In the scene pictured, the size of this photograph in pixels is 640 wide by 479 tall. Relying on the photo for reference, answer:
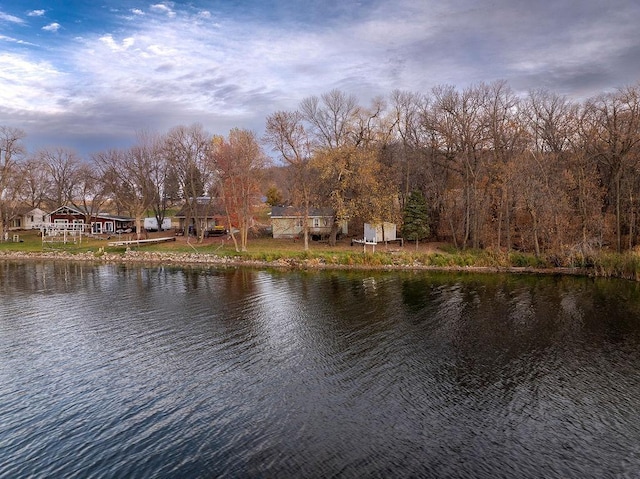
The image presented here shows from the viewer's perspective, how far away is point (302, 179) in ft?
151

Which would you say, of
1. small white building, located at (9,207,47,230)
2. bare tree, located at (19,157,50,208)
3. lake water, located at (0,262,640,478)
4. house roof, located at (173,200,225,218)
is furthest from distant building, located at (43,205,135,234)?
lake water, located at (0,262,640,478)

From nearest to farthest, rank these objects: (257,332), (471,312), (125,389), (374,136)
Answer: (125,389) → (257,332) → (471,312) → (374,136)

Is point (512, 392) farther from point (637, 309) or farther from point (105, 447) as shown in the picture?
point (637, 309)

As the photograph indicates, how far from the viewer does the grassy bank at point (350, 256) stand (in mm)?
35625

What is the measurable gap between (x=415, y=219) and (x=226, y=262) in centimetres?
1949

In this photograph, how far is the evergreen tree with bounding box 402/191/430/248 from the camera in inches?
1812

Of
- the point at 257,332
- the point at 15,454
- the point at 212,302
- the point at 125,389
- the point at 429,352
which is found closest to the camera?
the point at 15,454

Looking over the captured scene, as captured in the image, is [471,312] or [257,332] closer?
[257,332]

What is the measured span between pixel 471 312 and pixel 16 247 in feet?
171

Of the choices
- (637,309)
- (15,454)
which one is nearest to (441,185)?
(637,309)

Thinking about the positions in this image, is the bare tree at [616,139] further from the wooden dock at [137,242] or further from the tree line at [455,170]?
the wooden dock at [137,242]

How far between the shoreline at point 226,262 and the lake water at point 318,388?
39.5 ft

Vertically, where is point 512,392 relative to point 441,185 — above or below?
below

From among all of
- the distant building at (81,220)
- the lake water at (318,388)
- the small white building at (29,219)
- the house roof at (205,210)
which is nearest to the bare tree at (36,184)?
the small white building at (29,219)
